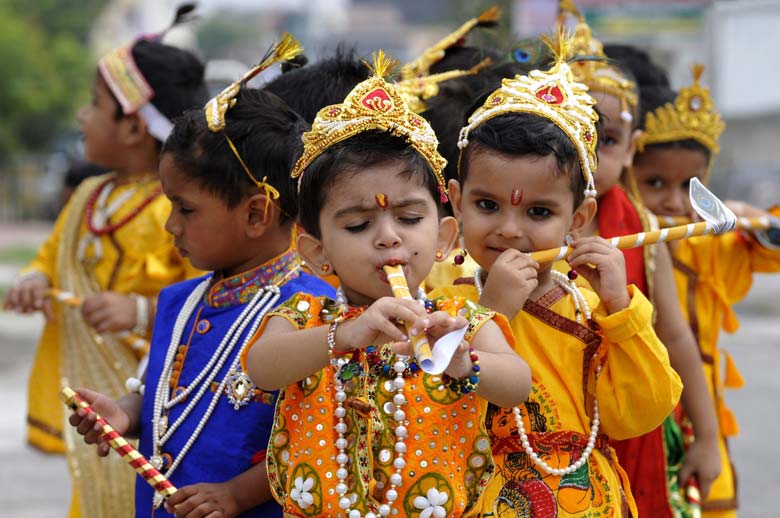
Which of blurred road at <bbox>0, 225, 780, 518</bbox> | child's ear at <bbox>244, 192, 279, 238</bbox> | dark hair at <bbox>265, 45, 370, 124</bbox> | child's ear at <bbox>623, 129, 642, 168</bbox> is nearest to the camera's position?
child's ear at <bbox>244, 192, 279, 238</bbox>

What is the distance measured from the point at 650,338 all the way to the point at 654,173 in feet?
4.92

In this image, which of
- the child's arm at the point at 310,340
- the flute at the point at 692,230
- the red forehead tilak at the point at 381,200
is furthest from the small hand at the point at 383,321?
the flute at the point at 692,230

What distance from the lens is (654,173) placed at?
3842mm

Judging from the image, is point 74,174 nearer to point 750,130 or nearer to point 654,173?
point 654,173

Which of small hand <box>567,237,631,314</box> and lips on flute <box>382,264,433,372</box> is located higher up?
lips on flute <box>382,264,433,372</box>

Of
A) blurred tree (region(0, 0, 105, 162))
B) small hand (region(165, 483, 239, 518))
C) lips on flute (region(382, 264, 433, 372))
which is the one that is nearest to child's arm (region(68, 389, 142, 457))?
small hand (region(165, 483, 239, 518))

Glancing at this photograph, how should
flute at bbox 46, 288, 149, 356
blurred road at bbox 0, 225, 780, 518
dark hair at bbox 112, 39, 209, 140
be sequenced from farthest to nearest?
blurred road at bbox 0, 225, 780, 518 < dark hair at bbox 112, 39, 209, 140 < flute at bbox 46, 288, 149, 356

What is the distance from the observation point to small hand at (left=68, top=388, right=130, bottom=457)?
2.69 m

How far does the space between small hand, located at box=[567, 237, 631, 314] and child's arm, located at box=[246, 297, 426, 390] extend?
1.73 ft

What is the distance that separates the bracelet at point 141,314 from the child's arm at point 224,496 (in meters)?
1.39

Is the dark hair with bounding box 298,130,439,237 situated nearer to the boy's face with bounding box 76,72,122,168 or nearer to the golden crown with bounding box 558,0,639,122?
the golden crown with bounding box 558,0,639,122

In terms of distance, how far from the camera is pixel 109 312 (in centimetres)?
393

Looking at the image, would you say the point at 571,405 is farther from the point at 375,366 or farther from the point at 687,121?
the point at 687,121

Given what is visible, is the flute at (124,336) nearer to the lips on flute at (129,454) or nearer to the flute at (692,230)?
the lips on flute at (129,454)
